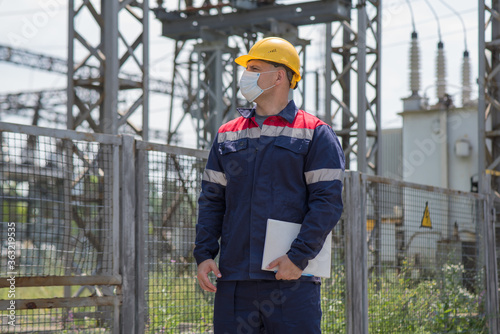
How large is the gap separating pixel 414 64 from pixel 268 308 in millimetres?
14318

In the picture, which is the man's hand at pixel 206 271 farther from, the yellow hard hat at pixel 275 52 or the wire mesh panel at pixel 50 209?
the yellow hard hat at pixel 275 52

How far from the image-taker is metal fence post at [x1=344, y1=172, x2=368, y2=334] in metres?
6.39

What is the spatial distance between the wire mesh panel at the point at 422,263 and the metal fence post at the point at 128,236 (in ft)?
9.46

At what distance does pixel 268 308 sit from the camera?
3.68 metres

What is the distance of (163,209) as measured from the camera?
4.85m

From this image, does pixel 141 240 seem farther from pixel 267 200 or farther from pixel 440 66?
pixel 440 66

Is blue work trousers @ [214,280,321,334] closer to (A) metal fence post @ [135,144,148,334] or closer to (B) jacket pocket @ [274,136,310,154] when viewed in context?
(B) jacket pocket @ [274,136,310,154]

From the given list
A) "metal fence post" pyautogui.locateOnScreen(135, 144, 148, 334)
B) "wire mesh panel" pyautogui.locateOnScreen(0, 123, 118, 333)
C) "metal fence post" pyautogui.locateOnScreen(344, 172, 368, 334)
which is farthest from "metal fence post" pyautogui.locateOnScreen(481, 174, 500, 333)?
"wire mesh panel" pyautogui.locateOnScreen(0, 123, 118, 333)

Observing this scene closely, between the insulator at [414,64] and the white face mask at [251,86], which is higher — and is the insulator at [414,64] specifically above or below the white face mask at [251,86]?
above

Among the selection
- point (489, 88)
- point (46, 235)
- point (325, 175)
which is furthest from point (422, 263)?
point (489, 88)

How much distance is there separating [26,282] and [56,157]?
0.76 m

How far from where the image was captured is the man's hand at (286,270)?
3.59 m

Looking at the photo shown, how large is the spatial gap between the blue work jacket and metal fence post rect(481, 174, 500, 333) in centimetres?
566

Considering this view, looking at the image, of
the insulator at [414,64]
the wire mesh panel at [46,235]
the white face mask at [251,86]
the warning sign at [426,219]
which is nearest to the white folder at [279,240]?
the white face mask at [251,86]
